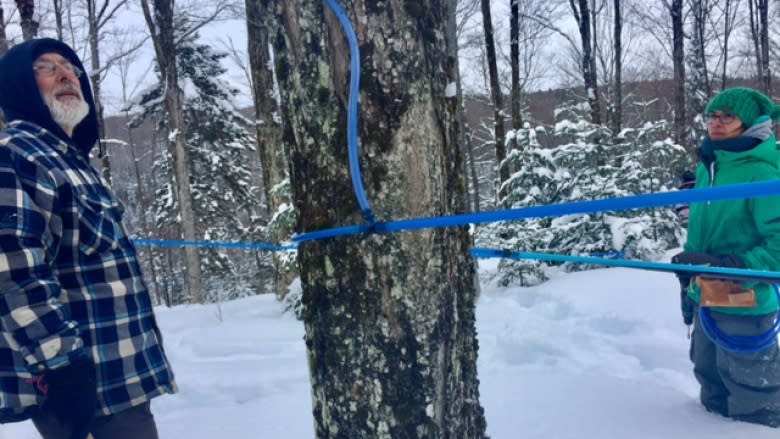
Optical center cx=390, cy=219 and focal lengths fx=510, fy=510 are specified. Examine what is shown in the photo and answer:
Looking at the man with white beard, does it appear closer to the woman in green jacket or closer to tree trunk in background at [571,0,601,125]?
the woman in green jacket

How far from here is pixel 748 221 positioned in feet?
7.47

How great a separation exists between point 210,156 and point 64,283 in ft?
51.1

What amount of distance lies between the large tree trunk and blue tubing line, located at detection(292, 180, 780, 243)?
1.6 inches

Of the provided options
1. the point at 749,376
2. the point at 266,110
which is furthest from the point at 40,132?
the point at 266,110

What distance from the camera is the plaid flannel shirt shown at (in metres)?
1.38

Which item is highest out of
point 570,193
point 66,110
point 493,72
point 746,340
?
point 493,72

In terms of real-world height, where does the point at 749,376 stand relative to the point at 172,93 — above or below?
below

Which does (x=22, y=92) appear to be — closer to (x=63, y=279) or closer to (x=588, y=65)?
(x=63, y=279)

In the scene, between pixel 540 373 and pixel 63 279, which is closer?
pixel 63 279

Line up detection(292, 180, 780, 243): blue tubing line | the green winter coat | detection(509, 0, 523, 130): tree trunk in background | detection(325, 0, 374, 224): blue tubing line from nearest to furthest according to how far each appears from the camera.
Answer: detection(292, 180, 780, 243): blue tubing line, detection(325, 0, 374, 224): blue tubing line, the green winter coat, detection(509, 0, 523, 130): tree trunk in background

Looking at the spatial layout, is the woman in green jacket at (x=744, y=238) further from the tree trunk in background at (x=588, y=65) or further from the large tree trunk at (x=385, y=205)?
the tree trunk in background at (x=588, y=65)

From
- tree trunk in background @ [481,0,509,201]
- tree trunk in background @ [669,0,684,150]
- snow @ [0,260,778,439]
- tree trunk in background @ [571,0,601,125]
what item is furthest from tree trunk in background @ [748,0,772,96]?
snow @ [0,260,778,439]

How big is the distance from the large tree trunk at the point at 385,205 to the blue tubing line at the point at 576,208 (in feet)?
0.13

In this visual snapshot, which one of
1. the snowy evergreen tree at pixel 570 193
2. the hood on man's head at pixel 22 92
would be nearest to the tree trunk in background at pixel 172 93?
the snowy evergreen tree at pixel 570 193
